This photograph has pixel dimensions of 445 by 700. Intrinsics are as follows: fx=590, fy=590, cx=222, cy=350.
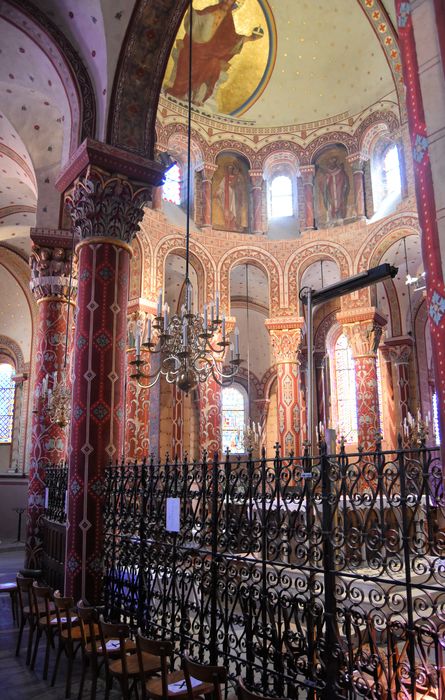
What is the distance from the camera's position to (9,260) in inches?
688

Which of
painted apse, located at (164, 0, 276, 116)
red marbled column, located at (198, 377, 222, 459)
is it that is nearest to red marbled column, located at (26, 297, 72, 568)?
red marbled column, located at (198, 377, 222, 459)

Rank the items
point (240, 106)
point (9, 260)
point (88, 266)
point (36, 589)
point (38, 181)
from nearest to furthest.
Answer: point (36, 589) → point (88, 266) → point (38, 181) → point (240, 106) → point (9, 260)

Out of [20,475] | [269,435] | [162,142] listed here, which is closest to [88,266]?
[162,142]

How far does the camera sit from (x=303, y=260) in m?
15.8

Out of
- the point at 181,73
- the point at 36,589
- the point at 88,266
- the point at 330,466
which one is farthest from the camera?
the point at 181,73

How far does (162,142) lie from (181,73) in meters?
1.77

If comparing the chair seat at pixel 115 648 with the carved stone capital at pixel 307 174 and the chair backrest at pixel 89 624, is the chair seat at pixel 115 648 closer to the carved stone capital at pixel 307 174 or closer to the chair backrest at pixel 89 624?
the chair backrest at pixel 89 624

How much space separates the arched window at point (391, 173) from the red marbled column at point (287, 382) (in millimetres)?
4262

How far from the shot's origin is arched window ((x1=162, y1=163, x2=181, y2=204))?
15641mm

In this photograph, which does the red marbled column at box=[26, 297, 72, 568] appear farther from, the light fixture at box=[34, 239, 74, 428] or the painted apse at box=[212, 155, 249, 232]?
the painted apse at box=[212, 155, 249, 232]

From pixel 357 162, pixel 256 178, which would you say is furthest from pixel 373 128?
pixel 256 178

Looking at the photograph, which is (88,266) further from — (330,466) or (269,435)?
(269,435)

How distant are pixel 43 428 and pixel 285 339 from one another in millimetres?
7136

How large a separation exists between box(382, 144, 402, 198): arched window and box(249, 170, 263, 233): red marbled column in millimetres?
3326
